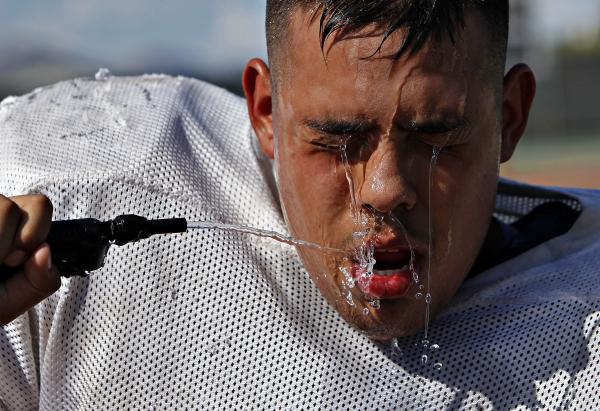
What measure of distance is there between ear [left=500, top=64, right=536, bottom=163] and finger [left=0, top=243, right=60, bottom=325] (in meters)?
0.89

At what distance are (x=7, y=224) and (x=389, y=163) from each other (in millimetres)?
601

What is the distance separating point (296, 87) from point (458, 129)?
280mm

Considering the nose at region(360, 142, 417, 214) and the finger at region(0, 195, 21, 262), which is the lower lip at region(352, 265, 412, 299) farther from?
the finger at region(0, 195, 21, 262)

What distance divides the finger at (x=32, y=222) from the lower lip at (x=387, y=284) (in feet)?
1.73

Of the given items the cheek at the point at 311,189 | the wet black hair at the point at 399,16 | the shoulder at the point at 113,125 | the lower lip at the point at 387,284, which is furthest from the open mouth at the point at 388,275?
the shoulder at the point at 113,125

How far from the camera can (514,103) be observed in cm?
196

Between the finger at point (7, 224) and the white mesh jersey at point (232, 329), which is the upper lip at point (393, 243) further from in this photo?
the finger at point (7, 224)

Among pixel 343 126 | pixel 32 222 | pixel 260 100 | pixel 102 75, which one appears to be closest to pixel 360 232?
pixel 343 126

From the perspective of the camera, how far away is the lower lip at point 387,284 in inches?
65.5

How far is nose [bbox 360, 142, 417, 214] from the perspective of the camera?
164cm

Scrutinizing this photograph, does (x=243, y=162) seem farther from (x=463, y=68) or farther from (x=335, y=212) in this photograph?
(x=463, y=68)

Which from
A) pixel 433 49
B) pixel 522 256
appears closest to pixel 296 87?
pixel 433 49

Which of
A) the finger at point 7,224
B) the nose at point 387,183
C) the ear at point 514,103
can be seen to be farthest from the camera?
the ear at point 514,103

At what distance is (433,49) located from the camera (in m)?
1.67
